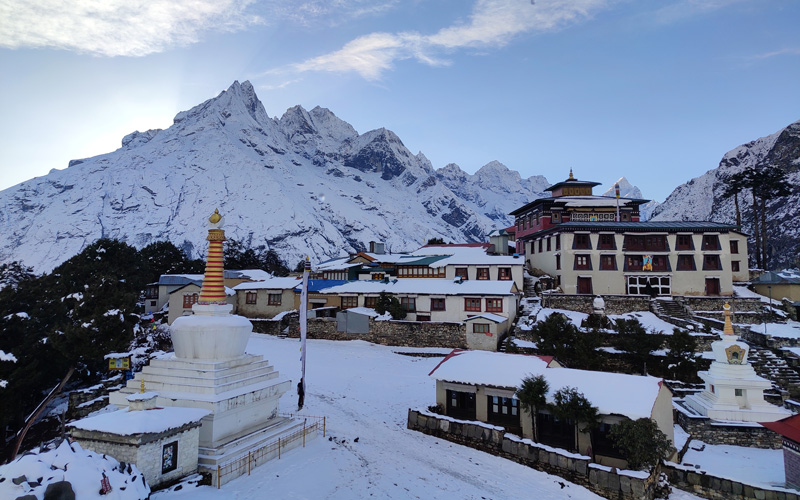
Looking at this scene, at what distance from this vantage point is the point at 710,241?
43.9m

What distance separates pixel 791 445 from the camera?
16797 mm

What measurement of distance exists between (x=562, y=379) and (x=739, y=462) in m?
9.84

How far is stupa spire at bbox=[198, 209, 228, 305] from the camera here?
19.6 meters

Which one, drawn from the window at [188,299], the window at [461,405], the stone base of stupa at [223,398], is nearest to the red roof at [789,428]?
the window at [461,405]

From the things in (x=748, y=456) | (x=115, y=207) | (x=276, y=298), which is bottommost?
(x=748, y=456)

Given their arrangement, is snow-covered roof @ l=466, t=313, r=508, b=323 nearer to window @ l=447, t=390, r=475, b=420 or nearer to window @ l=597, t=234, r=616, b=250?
window @ l=597, t=234, r=616, b=250

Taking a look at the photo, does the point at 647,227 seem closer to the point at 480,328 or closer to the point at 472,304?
the point at 472,304

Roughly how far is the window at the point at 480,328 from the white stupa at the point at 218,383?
20.4m

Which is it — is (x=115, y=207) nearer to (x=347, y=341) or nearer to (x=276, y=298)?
(x=276, y=298)

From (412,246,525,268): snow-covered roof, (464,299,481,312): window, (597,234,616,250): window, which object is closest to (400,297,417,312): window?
(464,299,481,312): window

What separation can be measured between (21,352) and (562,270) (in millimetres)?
44387

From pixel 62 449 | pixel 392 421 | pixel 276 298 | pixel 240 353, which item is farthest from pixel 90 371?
pixel 62 449

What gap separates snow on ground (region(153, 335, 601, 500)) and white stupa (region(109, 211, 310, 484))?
162cm

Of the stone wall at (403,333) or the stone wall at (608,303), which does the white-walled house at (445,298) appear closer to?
the stone wall at (403,333)
